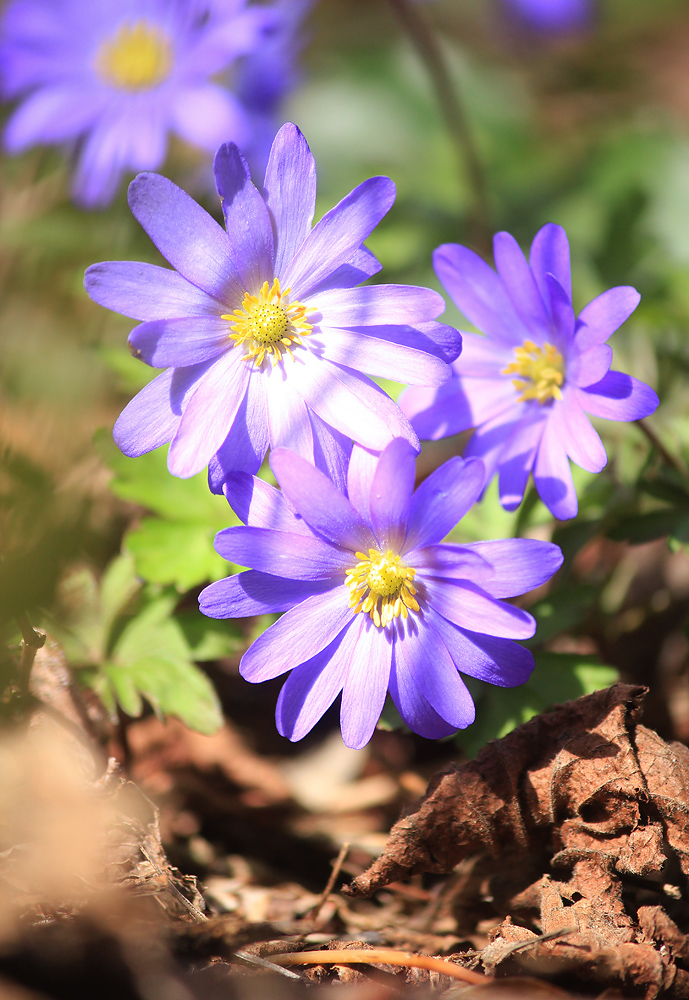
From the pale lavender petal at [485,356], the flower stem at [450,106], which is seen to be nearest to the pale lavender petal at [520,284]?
the pale lavender petal at [485,356]

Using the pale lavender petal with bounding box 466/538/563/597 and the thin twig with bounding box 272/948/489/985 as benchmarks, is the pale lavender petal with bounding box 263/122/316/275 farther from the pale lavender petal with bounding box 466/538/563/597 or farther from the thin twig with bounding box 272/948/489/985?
the thin twig with bounding box 272/948/489/985

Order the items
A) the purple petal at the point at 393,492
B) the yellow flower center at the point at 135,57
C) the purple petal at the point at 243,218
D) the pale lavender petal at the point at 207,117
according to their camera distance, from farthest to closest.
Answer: the yellow flower center at the point at 135,57 < the pale lavender petal at the point at 207,117 < the purple petal at the point at 243,218 < the purple petal at the point at 393,492

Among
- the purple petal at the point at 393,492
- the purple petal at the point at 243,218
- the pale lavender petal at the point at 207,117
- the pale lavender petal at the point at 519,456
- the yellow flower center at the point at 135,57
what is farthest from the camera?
the yellow flower center at the point at 135,57

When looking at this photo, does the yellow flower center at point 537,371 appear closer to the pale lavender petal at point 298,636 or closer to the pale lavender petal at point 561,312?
the pale lavender petal at point 561,312

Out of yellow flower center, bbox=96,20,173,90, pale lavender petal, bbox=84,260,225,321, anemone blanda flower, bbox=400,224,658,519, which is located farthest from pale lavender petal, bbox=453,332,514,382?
yellow flower center, bbox=96,20,173,90

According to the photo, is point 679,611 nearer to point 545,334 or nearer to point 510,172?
point 545,334
